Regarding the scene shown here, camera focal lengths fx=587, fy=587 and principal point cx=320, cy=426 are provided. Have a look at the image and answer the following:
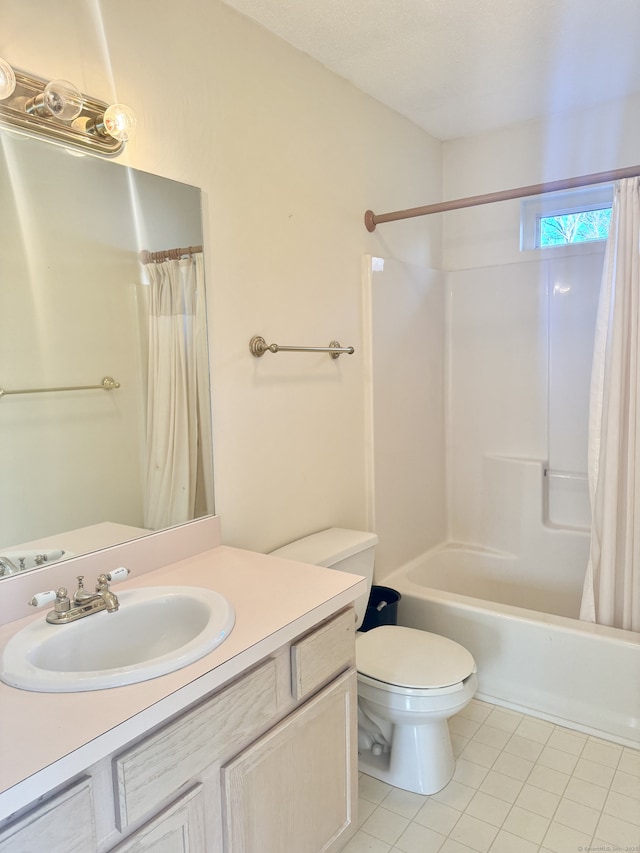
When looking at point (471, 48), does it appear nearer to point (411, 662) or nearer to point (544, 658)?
point (411, 662)

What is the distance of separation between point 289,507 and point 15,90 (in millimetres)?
1423

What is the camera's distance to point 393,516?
2.68 meters

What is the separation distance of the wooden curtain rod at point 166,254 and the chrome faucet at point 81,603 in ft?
2.77

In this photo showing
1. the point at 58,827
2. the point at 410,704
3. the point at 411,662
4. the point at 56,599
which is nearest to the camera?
the point at 58,827

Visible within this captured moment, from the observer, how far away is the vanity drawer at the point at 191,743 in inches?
37.2

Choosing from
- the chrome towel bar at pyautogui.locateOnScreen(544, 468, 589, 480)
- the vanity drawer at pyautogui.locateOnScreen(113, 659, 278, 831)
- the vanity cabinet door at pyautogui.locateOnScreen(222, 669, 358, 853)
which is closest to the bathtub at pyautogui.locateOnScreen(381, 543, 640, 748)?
the chrome towel bar at pyautogui.locateOnScreen(544, 468, 589, 480)

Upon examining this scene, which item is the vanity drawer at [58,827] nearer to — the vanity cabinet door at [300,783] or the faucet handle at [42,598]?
the vanity cabinet door at [300,783]

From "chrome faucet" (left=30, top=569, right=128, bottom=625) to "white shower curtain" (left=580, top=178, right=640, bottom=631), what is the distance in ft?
5.81

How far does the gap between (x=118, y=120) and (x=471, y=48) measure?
4.46 ft

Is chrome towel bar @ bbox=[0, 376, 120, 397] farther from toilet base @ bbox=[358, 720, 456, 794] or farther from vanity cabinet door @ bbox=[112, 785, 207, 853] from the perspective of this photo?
toilet base @ bbox=[358, 720, 456, 794]

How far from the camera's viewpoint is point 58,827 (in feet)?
2.80

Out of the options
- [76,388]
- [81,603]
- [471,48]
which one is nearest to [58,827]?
[81,603]

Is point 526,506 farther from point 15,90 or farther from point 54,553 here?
point 15,90

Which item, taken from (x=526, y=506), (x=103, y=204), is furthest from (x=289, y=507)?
(x=526, y=506)
